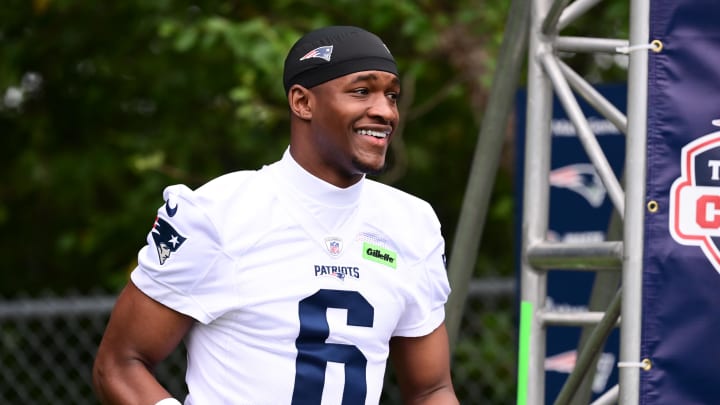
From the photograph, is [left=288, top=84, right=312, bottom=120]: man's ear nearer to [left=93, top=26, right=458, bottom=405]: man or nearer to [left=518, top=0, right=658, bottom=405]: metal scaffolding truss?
[left=93, top=26, right=458, bottom=405]: man

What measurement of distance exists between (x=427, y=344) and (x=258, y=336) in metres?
0.51

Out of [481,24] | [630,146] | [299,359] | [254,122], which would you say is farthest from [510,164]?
[299,359]

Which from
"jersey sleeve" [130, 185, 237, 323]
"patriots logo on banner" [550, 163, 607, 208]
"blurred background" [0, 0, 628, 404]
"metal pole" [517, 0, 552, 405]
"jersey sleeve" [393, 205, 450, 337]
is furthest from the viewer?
"blurred background" [0, 0, 628, 404]

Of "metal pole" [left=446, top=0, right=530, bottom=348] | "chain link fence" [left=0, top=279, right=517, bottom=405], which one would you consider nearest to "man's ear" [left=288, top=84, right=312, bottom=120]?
"metal pole" [left=446, top=0, right=530, bottom=348]

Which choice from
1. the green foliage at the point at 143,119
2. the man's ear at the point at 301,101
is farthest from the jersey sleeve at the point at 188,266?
the green foliage at the point at 143,119

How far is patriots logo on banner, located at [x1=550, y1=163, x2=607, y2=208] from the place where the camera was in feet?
18.9

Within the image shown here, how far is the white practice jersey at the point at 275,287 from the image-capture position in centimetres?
316

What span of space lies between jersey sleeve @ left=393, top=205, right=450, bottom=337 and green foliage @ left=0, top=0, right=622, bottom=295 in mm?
4081

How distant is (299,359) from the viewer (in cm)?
320

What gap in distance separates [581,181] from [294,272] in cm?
280

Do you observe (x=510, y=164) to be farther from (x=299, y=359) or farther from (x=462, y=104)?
(x=299, y=359)

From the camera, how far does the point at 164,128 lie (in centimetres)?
873

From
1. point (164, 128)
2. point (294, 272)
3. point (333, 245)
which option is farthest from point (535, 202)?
point (164, 128)

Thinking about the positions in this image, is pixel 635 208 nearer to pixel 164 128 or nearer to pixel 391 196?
pixel 391 196
